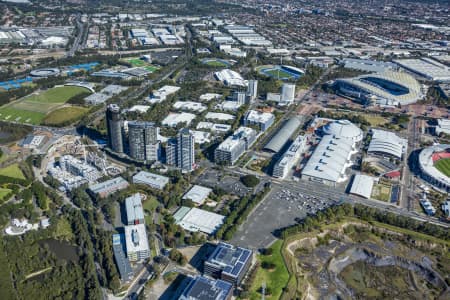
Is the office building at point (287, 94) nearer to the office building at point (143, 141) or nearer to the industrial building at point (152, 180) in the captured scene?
the office building at point (143, 141)

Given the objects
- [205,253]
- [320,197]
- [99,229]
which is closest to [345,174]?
[320,197]

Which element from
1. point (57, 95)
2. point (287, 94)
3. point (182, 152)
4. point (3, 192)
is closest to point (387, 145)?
point (287, 94)

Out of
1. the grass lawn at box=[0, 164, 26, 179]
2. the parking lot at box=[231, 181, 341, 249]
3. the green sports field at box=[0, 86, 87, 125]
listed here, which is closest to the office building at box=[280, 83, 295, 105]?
Answer: the parking lot at box=[231, 181, 341, 249]

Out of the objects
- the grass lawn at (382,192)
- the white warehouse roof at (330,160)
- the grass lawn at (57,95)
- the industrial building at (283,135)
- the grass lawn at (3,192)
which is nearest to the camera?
the grass lawn at (3,192)

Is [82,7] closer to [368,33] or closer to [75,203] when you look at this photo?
[368,33]

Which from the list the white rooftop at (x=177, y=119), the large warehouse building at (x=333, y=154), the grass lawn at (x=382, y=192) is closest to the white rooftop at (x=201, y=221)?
the large warehouse building at (x=333, y=154)

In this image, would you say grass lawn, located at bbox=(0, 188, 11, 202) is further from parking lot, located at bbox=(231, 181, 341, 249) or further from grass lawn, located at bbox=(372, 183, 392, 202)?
grass lawn, located at bbox=(372, 183, 392, 202)
